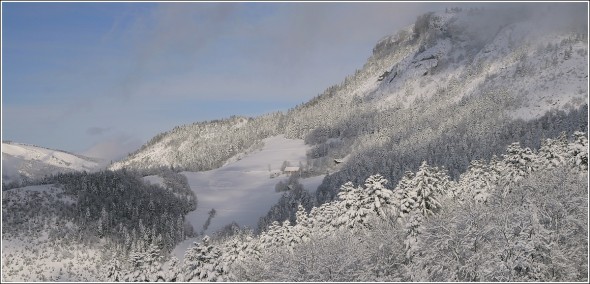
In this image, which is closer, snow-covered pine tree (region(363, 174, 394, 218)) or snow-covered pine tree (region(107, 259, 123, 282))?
snow-covered pine tree (region(363, 174, 394, 218))

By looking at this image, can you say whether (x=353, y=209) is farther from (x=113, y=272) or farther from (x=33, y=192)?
(x=33, y=192)

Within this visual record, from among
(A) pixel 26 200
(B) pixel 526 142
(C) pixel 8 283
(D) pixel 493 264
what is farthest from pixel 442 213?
(A) pixel 26 200

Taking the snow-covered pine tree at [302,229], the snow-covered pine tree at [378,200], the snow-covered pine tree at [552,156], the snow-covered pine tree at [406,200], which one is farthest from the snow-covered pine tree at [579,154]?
the snow-covered pine tree at [302,229]

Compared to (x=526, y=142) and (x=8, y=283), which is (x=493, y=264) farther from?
A: (x=526, y=142)

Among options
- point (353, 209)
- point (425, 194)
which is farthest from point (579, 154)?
point (353, 209)

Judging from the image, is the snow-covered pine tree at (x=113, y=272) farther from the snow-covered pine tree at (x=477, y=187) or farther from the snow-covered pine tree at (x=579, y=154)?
the snow-covered pine tree at (x=579, y=154)

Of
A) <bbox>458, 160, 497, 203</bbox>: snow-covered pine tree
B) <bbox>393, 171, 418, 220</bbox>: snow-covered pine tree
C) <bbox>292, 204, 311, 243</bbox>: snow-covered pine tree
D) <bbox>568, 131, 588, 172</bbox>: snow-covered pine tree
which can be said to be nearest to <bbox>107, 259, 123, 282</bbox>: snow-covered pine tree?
<bbox>292, 204, 311, 243</bbox>: snow-covered pine tree

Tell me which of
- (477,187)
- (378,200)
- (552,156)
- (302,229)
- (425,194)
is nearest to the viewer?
(425,194)

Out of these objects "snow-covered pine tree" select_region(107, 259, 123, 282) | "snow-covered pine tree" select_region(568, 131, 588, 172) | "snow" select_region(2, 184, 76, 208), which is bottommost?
"snow-covered pine tree" select_region(107, 259, 123, 282)

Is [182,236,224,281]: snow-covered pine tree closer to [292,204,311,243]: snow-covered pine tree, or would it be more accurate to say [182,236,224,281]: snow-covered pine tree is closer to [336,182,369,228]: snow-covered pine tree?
[336,182,369,228]: snow-covered pine tree

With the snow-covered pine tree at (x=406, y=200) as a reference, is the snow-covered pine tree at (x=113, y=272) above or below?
below

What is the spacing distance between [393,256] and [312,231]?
28141mm

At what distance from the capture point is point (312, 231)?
265ft

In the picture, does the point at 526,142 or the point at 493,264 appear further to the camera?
the point at 526,142
